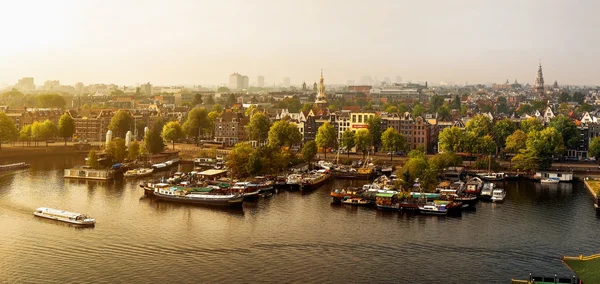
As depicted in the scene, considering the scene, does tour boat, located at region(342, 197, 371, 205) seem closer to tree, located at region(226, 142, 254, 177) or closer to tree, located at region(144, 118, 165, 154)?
tree, located at region(226, 142, 254, 177)

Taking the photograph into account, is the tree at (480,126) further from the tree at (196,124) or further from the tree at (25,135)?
the tree at (25,135)

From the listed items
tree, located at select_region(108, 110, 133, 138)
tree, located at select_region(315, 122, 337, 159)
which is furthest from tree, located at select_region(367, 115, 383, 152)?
tree, located at select_region(108, 110, 133, 138)

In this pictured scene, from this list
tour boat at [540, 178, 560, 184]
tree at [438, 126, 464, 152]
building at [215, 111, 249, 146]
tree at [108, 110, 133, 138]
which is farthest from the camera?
tree at [108, 110, 133, 138]

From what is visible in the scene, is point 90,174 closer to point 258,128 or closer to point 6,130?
point 6,130

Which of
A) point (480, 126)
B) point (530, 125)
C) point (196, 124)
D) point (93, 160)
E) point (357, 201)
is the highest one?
point (530, 125)

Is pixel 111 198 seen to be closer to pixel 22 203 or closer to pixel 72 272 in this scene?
pixel 22 203

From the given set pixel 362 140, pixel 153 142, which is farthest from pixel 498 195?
pixel 153 142
